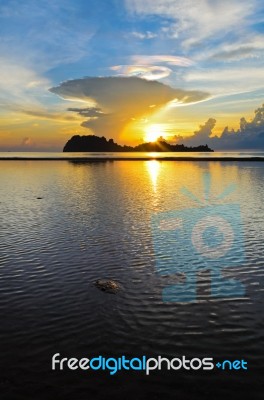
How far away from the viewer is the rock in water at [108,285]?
23.9 meters

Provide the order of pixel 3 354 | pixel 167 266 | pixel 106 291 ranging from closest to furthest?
pixel 3 354 < pixel 106 291 < pixel 167 266

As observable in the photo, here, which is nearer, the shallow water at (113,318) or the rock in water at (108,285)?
the shallow water at (113,318)

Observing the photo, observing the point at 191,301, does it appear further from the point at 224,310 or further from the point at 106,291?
the point at 106,291

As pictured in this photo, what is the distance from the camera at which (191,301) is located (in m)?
22.2

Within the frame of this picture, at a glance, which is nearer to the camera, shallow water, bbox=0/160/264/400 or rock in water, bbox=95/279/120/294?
shallow water, bbox=0/160/264/400

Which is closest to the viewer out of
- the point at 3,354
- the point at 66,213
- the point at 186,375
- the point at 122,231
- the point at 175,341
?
the point at 186,375

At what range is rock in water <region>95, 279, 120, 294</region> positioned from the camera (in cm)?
2388

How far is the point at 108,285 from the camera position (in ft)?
80.2

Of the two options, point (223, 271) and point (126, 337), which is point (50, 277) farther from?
point (223, 271)

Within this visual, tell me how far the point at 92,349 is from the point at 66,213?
37193 millimetres

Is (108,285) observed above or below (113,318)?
above

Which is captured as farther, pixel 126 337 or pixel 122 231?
pixel 122 231

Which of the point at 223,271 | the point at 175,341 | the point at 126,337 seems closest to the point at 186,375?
the point at 175,341

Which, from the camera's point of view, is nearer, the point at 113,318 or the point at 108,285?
the point at 113,318
